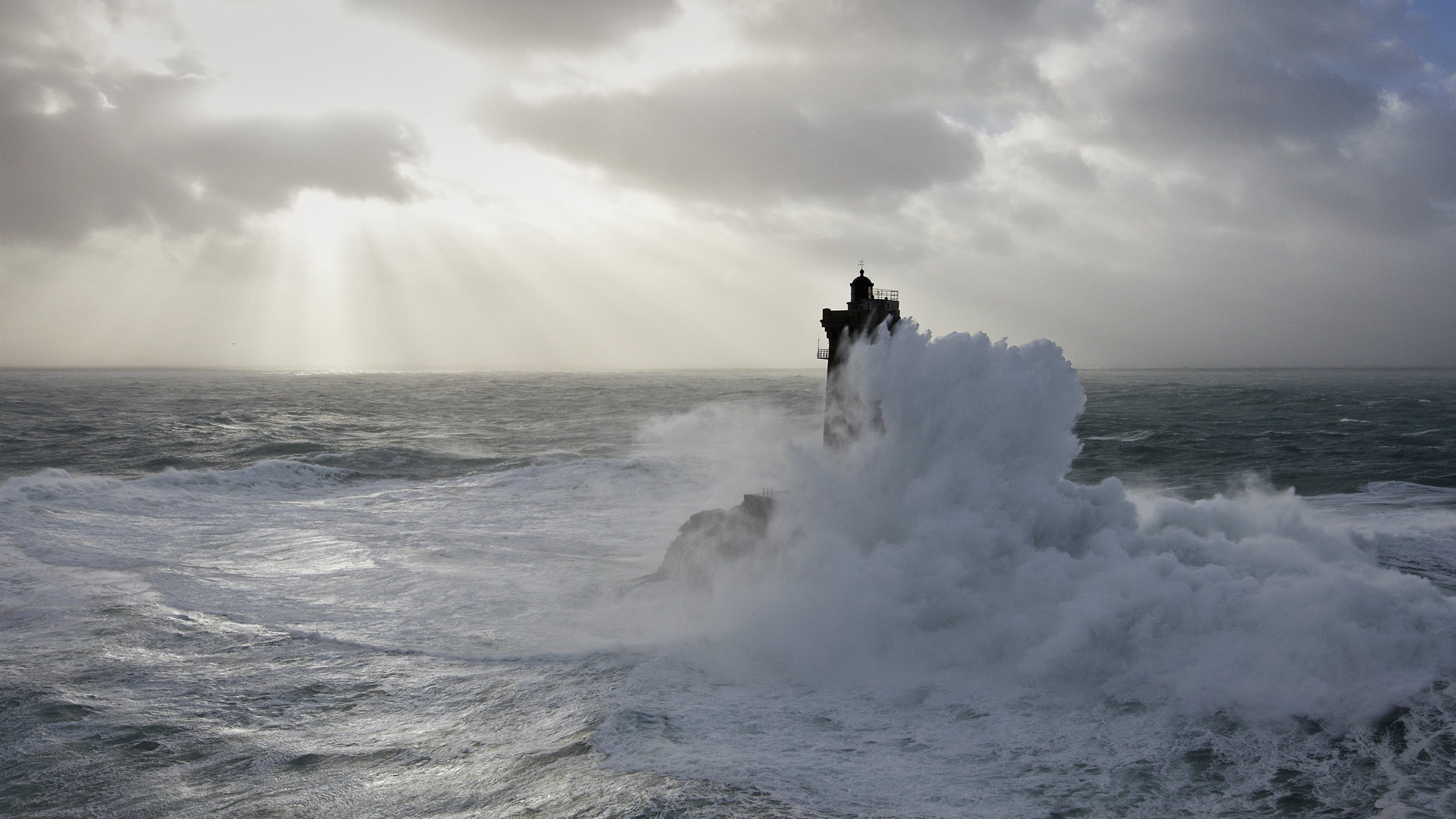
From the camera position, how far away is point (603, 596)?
17.1 meters

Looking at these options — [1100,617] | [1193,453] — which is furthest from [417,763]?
[1193,453]

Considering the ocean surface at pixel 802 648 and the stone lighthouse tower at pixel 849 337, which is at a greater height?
the stone lighthouse tower at pixel 849 337

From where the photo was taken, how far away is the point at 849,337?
20.4 meters

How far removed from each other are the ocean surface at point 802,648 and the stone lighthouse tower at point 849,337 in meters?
1.58

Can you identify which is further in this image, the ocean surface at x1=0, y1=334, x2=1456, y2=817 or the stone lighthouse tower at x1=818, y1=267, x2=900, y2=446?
the stone lighthouse tower at x1=818, y1=267, x2=900, y2=446

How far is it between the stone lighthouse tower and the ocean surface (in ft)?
5.17

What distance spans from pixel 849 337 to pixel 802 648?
9522 mm

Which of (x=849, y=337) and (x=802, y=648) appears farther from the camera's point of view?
(x=849, y=337)

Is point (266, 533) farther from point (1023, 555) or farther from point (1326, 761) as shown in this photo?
point (1326, 761)

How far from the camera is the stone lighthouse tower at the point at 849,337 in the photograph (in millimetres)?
19641

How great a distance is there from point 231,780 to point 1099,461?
107ft

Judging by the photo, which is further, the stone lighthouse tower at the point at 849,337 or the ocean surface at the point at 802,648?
the stone lighthouse tower at the point at 849,337

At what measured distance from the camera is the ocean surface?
884 centimetres

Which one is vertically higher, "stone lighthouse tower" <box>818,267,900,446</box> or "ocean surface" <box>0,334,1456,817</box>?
"stone lighthouse tower" <box>818,267,900,446</box>
